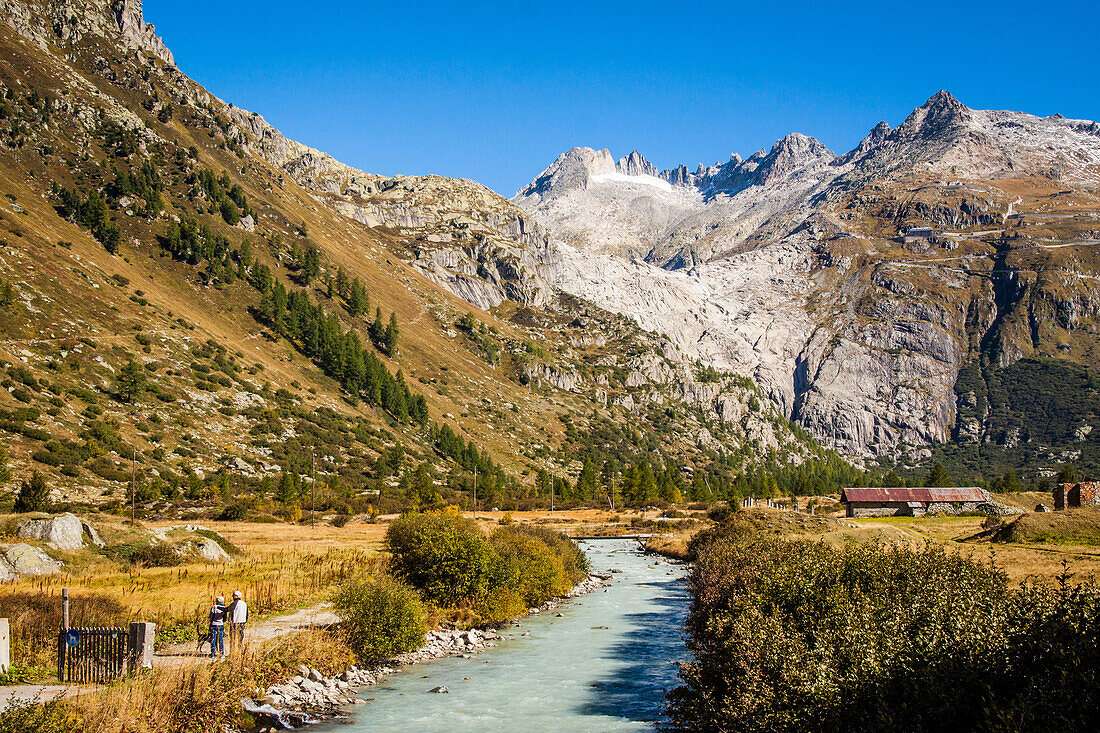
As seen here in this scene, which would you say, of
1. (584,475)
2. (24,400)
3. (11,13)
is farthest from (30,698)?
(11,13)

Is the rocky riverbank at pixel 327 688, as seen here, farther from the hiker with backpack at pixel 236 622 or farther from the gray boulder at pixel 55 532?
the gray boulder at pixel 55 532

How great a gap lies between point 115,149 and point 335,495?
119740 mm

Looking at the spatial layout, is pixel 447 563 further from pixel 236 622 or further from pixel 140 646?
pixel 140 646

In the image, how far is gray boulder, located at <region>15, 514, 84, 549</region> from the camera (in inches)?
1549

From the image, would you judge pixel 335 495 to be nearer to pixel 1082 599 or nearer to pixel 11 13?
pixel 1082 599

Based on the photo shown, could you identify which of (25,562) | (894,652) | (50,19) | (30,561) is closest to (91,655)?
(25,562)

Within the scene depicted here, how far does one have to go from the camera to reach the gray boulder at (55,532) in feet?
129

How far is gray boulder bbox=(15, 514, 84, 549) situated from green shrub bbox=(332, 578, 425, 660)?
1870 centimetres

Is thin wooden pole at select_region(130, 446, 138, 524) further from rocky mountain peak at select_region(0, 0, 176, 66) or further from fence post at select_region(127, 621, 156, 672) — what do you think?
rocky mountain peak at select_region(0, 0, 176, 66)

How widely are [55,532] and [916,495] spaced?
117265mm

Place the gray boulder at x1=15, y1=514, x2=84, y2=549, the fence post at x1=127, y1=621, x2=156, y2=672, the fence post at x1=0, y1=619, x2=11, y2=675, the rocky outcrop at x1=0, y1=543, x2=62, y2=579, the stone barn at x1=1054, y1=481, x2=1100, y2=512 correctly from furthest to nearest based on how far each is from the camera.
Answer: the stone barn at x1=1054, y1=481, x2=1100, y2=512 < the gray boulder at x1=15, y1=514, x2=84, y2=549 < the rocky outcrop at x1=0, y1=543, x2=62, y2=579 < the fence post at x1=127, y1=621, x2=156, y2=672 < the fence post at x1=0, y1=619, x2=11, y2=675

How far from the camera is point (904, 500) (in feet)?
369

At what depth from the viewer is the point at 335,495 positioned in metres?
103

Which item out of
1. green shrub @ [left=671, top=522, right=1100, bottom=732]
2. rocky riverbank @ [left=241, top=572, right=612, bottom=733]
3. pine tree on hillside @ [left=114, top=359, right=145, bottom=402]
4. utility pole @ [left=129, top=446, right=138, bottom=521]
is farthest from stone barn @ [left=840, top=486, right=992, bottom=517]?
pine tree on hillside @ [left=114, top=359, right=145, bottom=402]
